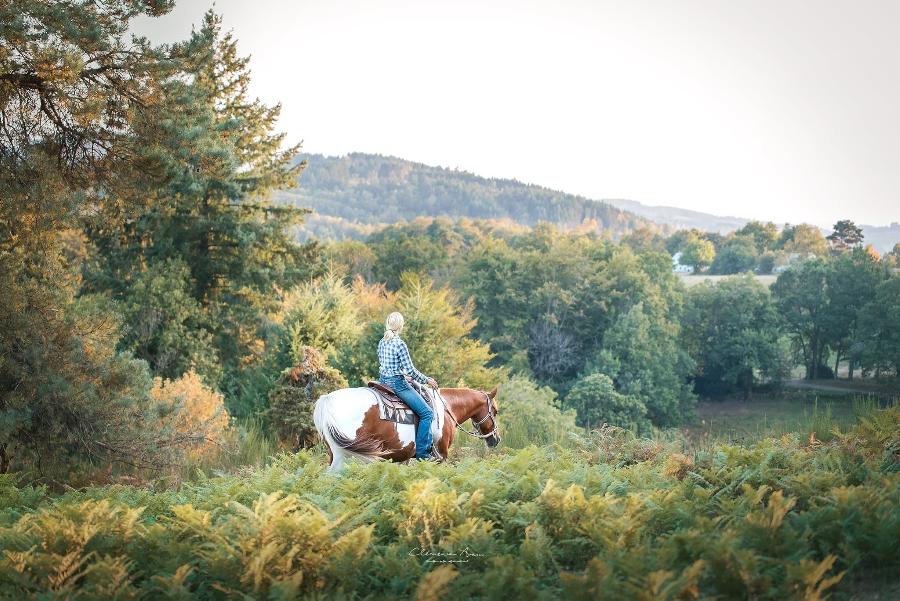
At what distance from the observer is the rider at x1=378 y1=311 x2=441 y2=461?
9.93 m

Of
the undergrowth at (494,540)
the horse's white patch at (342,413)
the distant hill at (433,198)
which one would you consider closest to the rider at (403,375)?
the horse's white patch at (342,413)

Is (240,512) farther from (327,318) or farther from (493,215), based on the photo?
(493,215)

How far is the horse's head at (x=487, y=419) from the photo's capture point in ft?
39.5

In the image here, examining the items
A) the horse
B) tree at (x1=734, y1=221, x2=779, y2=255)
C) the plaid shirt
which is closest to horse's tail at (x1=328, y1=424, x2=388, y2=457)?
the horse

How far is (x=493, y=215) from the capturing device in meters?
145

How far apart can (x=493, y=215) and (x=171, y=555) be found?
141 metres

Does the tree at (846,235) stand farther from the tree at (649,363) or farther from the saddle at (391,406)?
the saddle at (391,406)

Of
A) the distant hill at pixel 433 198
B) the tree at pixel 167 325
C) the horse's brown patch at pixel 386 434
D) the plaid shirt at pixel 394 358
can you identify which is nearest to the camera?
the horse's brown patch at pixel 386 434

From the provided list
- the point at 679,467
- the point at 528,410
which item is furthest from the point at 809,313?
the point at 679,467

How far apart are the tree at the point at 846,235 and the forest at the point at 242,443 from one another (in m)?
66.4

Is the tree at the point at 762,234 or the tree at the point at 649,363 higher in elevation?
the tree at the point at 762,234

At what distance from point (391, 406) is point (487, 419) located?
253 cm

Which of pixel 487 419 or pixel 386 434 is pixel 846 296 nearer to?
pixel 487 419

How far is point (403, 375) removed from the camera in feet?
33.1
